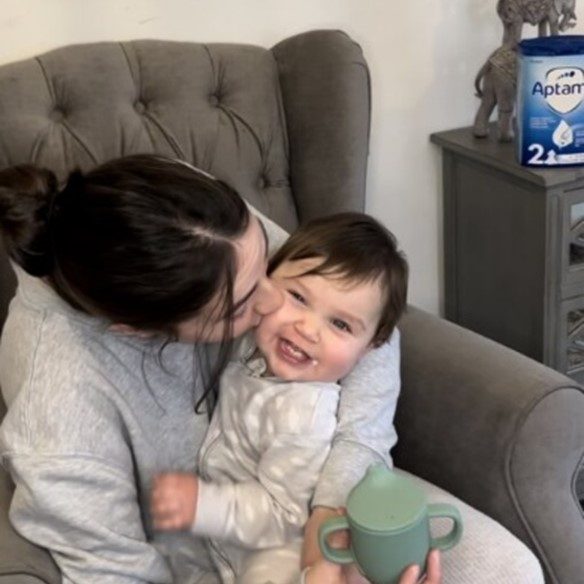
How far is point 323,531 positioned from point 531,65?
3.01 feet

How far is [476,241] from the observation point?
6.02ft

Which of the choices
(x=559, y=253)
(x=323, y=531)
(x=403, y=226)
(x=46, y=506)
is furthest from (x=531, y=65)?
(x=46, y=506)

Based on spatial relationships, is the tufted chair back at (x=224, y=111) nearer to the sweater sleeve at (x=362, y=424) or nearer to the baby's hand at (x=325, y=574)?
the sweater sleeve at (x=362, y=424)

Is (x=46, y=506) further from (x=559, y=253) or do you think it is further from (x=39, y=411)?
(x=559, y=253)

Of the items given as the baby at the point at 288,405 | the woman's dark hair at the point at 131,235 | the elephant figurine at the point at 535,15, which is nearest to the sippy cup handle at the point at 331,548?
the baby at the point at 288,405

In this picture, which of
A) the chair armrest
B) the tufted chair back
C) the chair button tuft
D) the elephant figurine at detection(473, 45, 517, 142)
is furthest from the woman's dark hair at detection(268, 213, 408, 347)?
the elephant figurine at detection(473, 45, 517, 142)

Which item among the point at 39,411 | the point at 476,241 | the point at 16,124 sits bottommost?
the point at 476,241

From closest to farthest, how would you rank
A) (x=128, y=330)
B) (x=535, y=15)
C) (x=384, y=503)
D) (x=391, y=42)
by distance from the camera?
(x=384, y=503)
(x=128, y=330)
(x=535, y=15)
(x=391, y=42)

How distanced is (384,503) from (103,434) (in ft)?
1.11

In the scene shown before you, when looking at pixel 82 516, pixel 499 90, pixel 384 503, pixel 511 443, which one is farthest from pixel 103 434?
pixel 499 90

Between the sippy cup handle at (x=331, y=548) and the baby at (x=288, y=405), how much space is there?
0.14 meters

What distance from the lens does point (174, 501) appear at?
1109 mm

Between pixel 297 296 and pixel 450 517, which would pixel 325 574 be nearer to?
pixel 450 517

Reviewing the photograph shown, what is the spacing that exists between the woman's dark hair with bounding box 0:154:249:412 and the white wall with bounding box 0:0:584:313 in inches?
24.8
